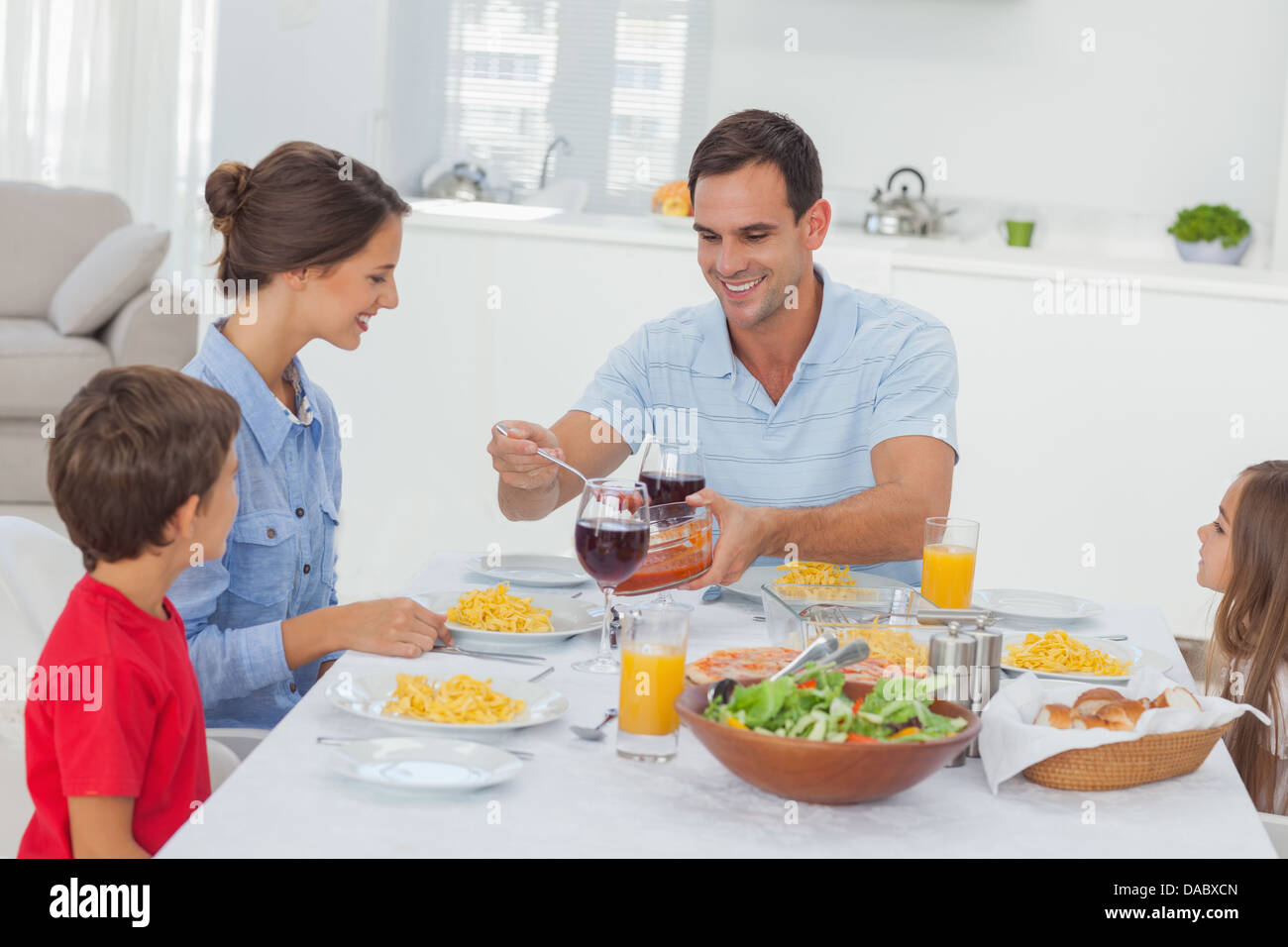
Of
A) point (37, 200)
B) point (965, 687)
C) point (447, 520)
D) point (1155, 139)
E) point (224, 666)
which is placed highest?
point (1155, 139)

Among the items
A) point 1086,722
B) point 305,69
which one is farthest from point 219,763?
point 305,69

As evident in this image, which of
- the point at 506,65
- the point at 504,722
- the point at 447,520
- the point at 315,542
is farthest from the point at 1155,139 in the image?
the point at 504,722

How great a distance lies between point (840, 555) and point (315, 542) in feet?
2.31

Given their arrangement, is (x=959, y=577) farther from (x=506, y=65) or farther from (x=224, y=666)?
(x=506, y=65)

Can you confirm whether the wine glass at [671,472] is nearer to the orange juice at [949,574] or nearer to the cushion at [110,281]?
the orange juice at [949,574]

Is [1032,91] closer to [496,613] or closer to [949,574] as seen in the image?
[949,574]

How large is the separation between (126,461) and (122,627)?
15 centimetres

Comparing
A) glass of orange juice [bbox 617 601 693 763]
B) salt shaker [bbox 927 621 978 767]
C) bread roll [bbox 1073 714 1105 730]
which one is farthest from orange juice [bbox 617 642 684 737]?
bread roll [bbox 1073 714 1105 730]

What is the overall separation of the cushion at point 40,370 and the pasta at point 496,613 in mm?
3394

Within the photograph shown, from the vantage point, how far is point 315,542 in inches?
72.1

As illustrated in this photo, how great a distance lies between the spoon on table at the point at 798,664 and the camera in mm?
1092

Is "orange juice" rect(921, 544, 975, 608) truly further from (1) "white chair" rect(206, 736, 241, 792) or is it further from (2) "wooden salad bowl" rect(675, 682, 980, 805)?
(1) "white chair" rect(206, 736, 241, 792)

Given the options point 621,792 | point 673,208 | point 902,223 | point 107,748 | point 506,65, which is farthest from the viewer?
point 506,65

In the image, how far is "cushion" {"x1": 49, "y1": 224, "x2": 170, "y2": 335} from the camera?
470cm
